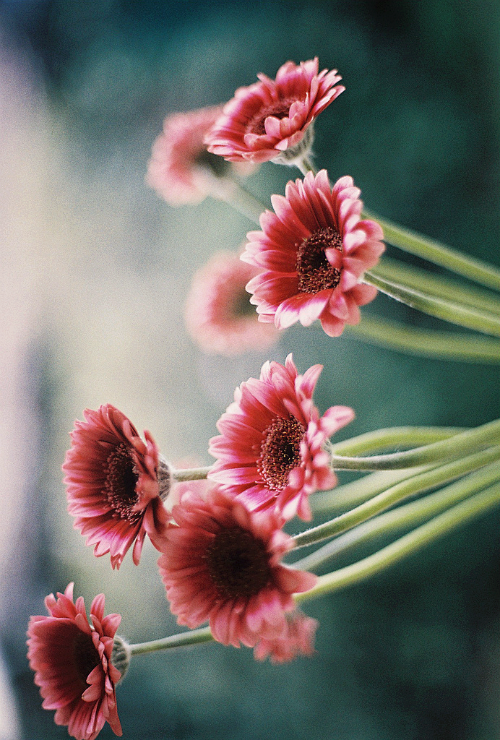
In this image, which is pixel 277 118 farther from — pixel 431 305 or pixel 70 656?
pixel 70 656

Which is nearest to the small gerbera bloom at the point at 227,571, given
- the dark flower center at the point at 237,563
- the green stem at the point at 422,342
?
the dark flower center at the point at 237,563

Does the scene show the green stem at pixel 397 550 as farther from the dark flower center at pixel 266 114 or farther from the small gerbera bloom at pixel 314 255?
the dark flower center at pixel 266 114

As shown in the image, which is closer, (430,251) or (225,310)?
(430,251)

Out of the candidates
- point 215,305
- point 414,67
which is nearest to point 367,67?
point 414,67

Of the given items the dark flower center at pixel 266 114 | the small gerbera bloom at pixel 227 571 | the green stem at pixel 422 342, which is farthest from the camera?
the green stem at pixel 422 342

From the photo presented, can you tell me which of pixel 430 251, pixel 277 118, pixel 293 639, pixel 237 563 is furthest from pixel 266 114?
pixel 293 639

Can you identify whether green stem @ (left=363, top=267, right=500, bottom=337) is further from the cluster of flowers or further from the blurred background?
the blurred background
